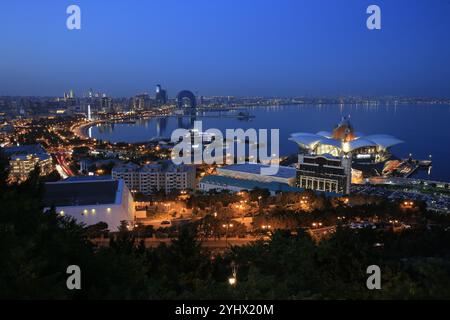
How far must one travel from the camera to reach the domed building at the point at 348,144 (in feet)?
39.1

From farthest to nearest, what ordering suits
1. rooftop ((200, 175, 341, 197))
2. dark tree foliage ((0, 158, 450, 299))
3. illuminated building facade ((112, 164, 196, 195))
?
illuminated building facade ((112, 164, 196, 195)) < rooftop ((200, 175, 341, 197)) < dark tree foliage ((0, 158, 450, 299))

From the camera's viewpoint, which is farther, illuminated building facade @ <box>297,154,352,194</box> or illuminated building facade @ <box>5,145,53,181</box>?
illuminated building facade @ <box>5,145,53,181</box>

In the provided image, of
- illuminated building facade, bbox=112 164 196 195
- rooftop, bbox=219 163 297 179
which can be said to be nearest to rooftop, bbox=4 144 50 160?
illuminated building facade, bbox=112 164 196 195

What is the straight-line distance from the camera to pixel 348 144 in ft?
38.6

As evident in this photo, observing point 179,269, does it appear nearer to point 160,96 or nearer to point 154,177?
point 154,177

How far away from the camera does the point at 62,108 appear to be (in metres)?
36.0

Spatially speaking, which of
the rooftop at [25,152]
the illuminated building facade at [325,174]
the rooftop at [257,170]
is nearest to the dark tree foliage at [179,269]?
the illuminated building facade at [325,174]

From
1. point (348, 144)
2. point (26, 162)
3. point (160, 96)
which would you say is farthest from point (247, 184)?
point (160, 96)

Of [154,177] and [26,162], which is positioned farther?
[26,162]

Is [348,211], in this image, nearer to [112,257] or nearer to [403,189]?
[403,189]

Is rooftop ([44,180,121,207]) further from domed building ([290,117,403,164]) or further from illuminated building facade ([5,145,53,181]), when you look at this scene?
domed building ([290,117,403,164])

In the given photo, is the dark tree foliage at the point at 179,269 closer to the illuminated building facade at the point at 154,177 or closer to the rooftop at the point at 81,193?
the rooftop at the point at 81,193

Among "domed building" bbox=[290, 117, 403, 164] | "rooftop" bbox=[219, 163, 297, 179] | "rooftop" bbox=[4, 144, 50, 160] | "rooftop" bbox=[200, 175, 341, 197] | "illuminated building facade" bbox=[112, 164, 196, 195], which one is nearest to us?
"rooftop" bbox=[200, 175, 341, 197]

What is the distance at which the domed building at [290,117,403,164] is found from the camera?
11.9 metres
